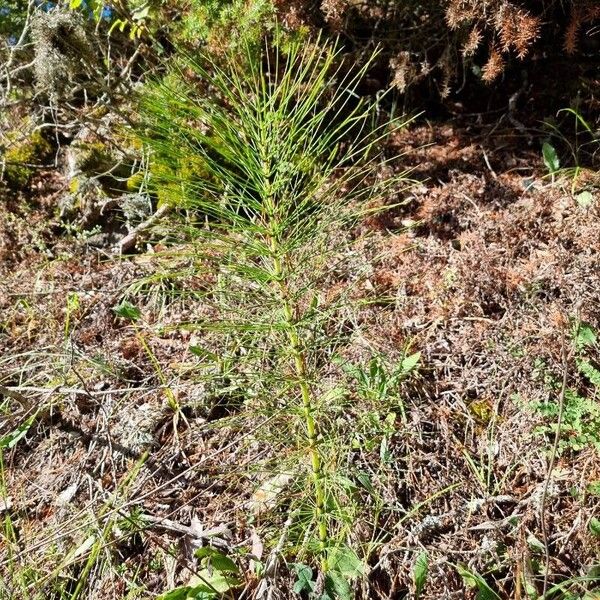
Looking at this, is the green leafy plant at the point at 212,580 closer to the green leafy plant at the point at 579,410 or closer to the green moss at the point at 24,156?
the green leafy plant at the point at 579,410

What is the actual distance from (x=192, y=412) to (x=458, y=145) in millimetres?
2409

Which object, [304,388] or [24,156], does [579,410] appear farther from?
[24,156]

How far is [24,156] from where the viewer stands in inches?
169

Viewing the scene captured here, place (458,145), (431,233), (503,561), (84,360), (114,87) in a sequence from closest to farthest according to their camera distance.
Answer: (503,561)
(84,360)
(431,233)
(458,145)
(114,87)

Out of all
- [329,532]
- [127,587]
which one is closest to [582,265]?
[329,532]

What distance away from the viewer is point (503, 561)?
80.6 inches

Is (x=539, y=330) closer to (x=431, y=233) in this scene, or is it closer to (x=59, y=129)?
(x=431, y=233)

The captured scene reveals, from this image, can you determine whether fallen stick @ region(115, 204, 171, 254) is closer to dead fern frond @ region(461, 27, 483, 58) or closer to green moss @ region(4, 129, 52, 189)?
green moss @ region(4, 129, 52, 189)

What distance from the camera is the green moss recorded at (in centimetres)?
420

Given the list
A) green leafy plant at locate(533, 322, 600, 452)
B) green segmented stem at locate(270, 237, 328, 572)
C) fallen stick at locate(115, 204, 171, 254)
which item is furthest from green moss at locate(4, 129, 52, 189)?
green leafy plant at locate(533, 322, 600, 452)

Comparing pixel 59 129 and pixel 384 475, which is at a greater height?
pixel 59 129

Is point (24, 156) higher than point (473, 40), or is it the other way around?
point (473, 40)

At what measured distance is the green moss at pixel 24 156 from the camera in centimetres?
420

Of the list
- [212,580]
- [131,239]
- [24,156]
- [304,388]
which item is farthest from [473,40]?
[24,156]
